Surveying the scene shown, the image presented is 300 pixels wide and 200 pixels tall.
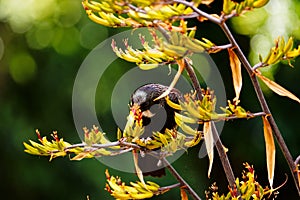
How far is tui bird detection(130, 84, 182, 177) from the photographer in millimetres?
739

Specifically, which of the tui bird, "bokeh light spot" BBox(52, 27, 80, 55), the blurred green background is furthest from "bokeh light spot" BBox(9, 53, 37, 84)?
the tui bird

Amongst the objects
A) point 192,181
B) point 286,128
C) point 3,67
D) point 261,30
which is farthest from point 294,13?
point 3,67

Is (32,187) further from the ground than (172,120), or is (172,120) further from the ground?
(172,120)

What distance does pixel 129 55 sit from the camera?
0.71 meters

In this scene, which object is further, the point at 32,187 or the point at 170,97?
Result: the point at 32,187

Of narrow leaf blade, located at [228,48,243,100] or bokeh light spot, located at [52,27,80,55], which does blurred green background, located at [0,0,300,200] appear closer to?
bokeh light spot, located at [52,27,80,55]

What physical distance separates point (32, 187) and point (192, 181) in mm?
639

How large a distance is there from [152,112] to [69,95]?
5.61ft

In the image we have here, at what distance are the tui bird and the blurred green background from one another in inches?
58.8

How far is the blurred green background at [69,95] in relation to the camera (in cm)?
232

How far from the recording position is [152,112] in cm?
75

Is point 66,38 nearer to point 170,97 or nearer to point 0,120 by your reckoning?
point 0,120

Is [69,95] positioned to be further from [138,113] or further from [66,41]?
[138,113]

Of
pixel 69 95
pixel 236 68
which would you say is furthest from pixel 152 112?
pixel 69 95
